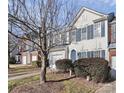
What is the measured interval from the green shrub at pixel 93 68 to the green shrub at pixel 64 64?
56mm

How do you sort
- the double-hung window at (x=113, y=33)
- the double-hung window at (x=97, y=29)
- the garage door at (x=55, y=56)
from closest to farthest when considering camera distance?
the double-hung window at (x=113, y=33) → the double-hung window at (x=97, y=29) → the garage door at (x=55, y=56)

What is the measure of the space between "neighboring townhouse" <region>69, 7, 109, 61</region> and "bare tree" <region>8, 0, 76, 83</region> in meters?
0.14

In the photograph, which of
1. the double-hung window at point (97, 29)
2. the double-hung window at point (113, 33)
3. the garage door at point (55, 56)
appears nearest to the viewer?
the double-hung window at point (113, 33)

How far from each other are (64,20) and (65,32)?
12cm

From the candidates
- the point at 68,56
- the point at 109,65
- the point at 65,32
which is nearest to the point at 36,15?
the point at 65,32

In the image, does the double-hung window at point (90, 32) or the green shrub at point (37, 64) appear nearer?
the double-hung window at point (90, 32)

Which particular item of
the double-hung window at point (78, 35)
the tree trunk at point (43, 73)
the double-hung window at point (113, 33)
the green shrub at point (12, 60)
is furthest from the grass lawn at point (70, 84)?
the double-hung window at point (113, 33)

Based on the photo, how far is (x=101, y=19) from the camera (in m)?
2.18

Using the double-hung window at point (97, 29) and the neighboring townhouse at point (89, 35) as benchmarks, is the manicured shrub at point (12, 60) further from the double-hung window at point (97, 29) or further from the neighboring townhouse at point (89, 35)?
the double-hung window at point (97, 29)

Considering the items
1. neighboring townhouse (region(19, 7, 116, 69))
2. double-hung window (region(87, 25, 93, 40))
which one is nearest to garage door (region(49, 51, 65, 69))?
neighboring townhouse (region(19, 7, 116, 69))

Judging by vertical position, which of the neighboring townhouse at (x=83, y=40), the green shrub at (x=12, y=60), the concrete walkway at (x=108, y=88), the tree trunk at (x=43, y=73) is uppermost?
A: the neighboring townhouse at (x=83, y=40)

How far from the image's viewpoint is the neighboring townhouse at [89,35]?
2125 mm

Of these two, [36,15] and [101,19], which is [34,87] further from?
[101,19]

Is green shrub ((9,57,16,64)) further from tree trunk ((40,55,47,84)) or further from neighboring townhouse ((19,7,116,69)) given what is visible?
tree trunk ((40,55,47,84))
